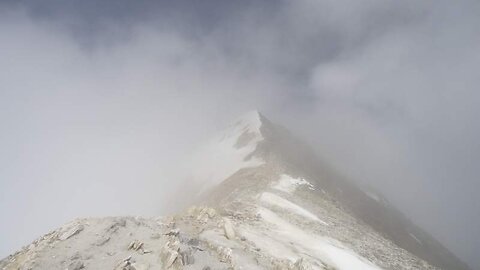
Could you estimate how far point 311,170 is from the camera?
75125mm

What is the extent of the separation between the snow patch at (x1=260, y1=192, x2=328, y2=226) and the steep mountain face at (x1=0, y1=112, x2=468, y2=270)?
0.12 m

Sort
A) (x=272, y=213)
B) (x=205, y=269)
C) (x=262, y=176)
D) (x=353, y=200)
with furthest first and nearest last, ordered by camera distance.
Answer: (x=353, y=200) < (x=262, y=176) < (x=272, y=213) < (x=205, y=269)

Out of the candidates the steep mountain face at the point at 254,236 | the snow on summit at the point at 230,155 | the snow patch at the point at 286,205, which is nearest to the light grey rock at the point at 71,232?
the steep mountain face at the point at 254,236

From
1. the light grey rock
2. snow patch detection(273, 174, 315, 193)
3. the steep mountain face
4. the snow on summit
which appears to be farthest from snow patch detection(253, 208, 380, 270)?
the snow on summit

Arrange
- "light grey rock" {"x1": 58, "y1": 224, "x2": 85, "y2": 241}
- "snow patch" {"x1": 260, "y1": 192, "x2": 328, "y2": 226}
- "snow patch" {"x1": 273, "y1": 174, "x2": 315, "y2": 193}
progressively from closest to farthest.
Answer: "light grey rock" {"x1": 58, "y1": 224, "x2": 85, "y2": 241}
"snow patch" {"x1": 260, "y1": 192, "x2": 328, "y2": 226}
"snow patch" {"x1": 273, "y1": 174, "x2": 315, "y2": 193}

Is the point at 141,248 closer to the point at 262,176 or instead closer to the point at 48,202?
the point at 262,176

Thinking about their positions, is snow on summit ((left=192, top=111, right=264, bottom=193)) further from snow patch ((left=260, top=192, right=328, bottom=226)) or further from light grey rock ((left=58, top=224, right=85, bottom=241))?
light grey rock ((left=58, top=224, right=85, bottom=241))

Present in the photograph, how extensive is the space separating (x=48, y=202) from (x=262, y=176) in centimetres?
13892

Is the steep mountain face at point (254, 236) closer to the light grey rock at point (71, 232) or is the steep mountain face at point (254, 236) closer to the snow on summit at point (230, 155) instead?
the light grey rock at point (71, 232)

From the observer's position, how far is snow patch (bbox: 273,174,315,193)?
174 feet

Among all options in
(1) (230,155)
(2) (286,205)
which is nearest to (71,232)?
(2) (286,205)

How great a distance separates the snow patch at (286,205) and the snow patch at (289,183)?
16.2 ft

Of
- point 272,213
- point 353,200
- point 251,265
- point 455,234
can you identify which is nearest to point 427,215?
point 455,234

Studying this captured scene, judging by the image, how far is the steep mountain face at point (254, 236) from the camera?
22.8m
